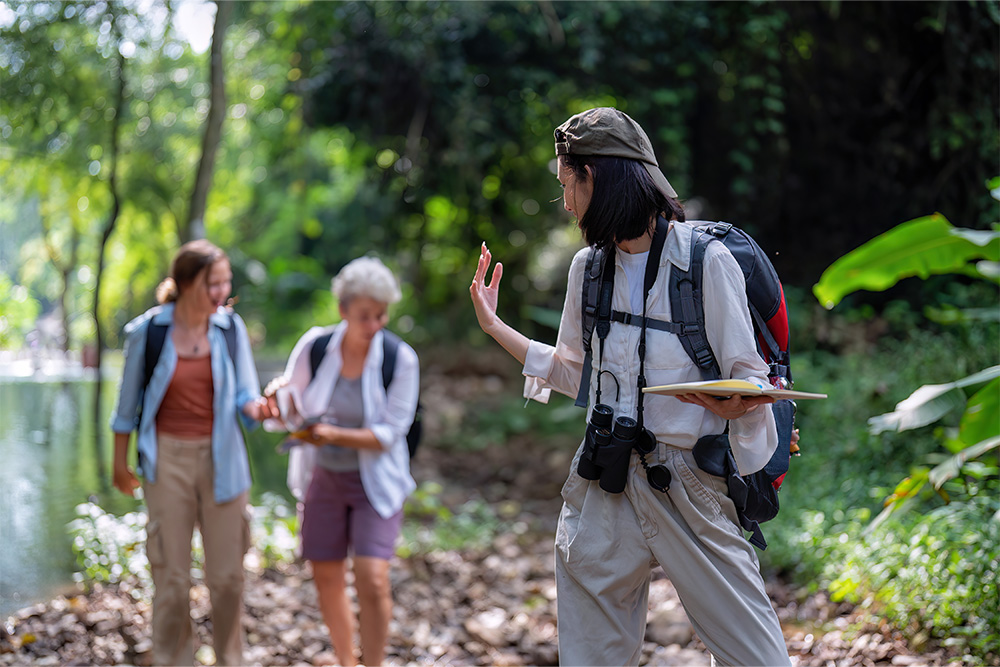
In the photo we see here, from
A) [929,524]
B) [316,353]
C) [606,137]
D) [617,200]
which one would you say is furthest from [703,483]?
[929,524]

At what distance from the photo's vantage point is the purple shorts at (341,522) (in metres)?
3.72

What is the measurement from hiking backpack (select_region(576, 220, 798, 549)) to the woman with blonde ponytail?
1.95 meters

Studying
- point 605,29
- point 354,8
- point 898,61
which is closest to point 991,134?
point 898,61

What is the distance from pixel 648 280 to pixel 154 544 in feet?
8.12

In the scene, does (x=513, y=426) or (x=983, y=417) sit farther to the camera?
(x=513, y=426)

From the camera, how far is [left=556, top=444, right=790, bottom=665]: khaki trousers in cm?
203

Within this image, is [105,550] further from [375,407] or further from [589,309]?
[589,309]

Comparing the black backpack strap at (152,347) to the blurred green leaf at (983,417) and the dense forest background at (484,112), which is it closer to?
the dense forest background at (484,112)

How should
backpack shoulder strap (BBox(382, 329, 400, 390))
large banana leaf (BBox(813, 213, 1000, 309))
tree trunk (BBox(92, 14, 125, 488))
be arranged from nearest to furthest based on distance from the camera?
large banana leaf (BBox(813, 213, 1000, 309)), backpack shoulder strap (BBox(382, 329, 400, 390)), tree trunk (BBox(92, 14, 125, 488))

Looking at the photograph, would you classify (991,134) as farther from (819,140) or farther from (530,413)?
(530,413)

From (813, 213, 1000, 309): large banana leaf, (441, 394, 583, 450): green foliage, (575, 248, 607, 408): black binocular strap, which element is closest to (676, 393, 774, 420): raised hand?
(575, 248, 607, 408): black binocular strap

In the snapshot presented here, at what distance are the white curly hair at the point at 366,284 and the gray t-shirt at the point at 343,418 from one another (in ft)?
1.35

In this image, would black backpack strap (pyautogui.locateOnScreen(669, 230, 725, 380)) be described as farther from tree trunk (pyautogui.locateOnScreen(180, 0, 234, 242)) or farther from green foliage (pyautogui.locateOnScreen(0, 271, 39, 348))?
tree trunk (pyautogui.locateOnScreen(180, 0, 234, 242))

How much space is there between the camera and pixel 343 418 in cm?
387
